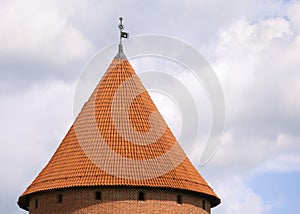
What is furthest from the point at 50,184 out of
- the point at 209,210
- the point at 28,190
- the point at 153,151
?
the point at 209,210

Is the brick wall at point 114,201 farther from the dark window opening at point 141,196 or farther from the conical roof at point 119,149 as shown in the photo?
the conical roof at point 119,149

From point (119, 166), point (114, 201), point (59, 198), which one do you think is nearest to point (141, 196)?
point (114, 201)

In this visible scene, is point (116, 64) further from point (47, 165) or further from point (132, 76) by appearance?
point (47, 165)

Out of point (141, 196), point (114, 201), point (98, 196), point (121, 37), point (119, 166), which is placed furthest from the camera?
point (121, 37)

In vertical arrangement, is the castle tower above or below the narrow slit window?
above

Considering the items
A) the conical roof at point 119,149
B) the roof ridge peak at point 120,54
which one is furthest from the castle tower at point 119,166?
the roof ridge peak at point 120,54

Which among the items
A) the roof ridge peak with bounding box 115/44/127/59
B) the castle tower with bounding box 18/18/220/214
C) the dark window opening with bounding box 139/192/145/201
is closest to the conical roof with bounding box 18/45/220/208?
the castle tower with bounding box 18/18/220/214

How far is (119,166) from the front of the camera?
96.5ft

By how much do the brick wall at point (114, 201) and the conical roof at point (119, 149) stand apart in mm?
279

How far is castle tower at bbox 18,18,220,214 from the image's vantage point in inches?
1147

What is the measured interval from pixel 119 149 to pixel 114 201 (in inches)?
77.1

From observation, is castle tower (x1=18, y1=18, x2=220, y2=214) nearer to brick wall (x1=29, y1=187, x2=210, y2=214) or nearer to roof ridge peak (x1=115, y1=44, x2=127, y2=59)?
brick wall (x1=29, y1=187, x2=210, y2=214)

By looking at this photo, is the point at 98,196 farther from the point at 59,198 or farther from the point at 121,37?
the point at 121,37

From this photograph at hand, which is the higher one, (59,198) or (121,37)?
(121,37)
